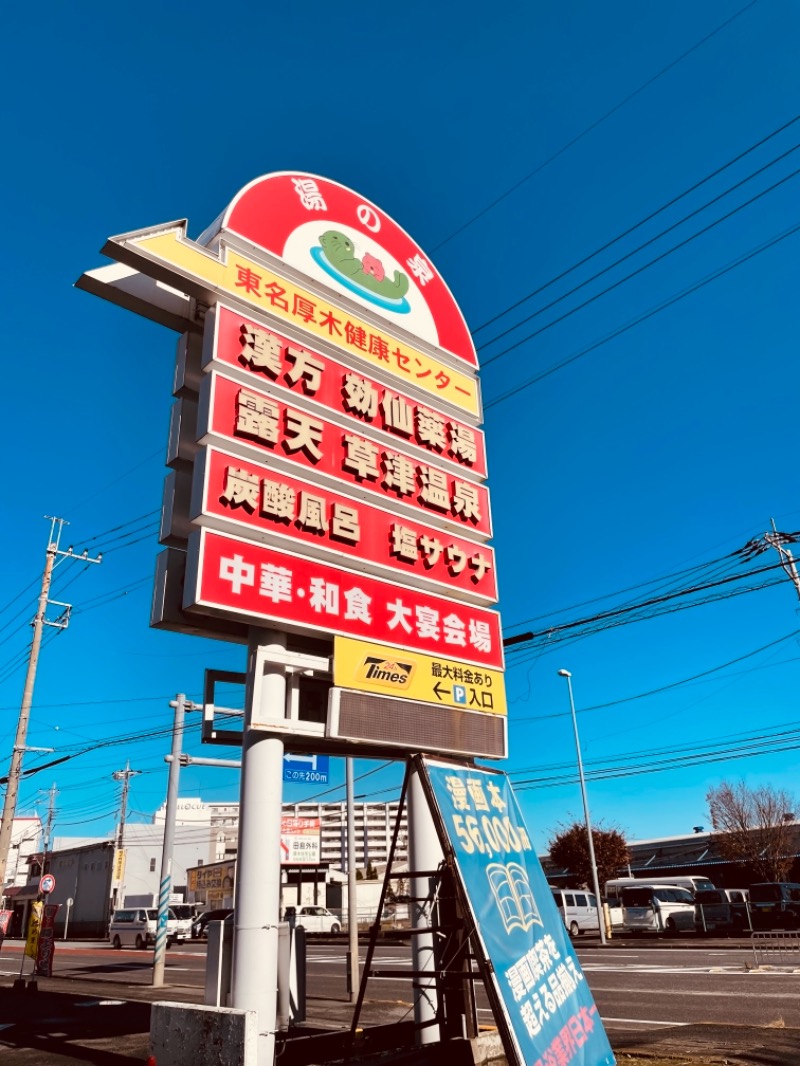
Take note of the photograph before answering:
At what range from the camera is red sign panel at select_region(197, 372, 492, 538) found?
8.70 metres

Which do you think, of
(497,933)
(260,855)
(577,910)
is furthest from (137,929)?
(497,933)

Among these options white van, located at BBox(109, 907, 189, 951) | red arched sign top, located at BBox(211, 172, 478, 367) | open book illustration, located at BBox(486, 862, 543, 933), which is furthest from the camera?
white van, located at BBox(109, 907, 189, 951)

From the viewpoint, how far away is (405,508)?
410 inches

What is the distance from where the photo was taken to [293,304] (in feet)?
33.4

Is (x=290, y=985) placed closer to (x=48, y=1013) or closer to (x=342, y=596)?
(x=342, y=596)

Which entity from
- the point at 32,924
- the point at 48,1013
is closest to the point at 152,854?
the point at 32,924

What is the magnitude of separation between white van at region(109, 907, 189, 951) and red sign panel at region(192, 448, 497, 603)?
127 feet

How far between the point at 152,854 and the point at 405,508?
7422 cm

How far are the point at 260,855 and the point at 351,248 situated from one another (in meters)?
8.88

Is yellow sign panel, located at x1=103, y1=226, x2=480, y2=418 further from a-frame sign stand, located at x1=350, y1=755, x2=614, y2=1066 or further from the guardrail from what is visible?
the guardrail

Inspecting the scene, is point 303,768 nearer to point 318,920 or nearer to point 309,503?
point 309,503

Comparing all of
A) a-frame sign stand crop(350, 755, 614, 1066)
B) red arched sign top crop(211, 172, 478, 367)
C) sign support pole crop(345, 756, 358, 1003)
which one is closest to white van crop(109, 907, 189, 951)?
sign support pole crop(345, 756, 358, 1003)

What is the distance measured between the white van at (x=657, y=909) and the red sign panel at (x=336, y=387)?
2991 cm

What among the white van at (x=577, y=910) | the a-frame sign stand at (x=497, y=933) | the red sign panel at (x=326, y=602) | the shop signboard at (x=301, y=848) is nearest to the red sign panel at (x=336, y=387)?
the red sign panel at (x=326, y=602)
